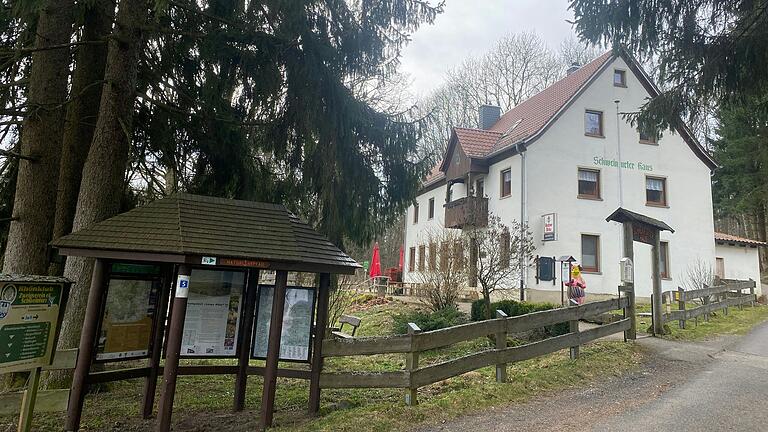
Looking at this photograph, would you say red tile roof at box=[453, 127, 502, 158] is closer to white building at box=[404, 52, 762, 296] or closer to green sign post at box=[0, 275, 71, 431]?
white building at box=[404, 52, 762, 296]

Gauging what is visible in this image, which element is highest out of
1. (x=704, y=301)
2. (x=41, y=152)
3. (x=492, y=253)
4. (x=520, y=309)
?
(x=41, y=152)

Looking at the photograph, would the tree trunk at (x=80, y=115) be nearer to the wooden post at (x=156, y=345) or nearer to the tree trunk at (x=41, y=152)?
the tree trunk at (x=41, y=152)

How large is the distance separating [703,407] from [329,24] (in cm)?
770

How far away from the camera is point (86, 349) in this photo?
5.50 metres

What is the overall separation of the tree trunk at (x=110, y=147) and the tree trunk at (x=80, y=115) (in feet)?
1.41

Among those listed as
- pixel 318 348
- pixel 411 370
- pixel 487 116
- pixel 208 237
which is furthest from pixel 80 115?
pixel 487 116

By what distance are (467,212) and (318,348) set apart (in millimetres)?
13066

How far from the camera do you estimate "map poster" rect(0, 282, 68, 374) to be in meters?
4.28

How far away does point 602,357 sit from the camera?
8.64m

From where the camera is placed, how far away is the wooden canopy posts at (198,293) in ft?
17.7

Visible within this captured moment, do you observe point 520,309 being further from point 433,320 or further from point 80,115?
point 80,115

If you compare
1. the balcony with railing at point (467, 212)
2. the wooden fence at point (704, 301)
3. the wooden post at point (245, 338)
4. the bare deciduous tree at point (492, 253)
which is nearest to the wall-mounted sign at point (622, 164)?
the balcony with railing at point (467, 212)

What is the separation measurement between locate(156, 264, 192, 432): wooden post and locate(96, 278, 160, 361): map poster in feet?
3.25

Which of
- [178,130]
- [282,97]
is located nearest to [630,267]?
[282,97]
